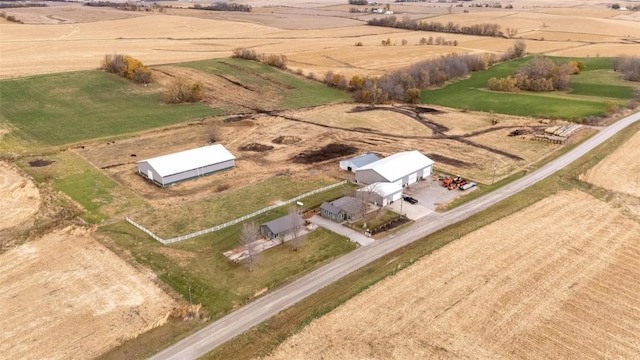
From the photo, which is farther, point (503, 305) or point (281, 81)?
point (281, 81)

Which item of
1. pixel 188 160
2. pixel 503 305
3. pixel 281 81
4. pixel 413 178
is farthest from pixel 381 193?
pixel 281 81

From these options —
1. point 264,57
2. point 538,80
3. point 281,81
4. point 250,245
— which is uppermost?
point 264,57

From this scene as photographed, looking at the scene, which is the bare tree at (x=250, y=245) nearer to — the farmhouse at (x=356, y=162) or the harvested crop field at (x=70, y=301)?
the harvested crop field at (x=70, y=301)

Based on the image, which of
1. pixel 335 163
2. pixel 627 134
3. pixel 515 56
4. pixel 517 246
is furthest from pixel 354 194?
pixel 515 56

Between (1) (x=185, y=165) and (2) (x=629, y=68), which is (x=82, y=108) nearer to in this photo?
(1) (x=185, y=165)

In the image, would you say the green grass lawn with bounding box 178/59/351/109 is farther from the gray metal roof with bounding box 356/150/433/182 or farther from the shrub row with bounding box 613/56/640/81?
the shrub row with bounding box 613/56/640/81

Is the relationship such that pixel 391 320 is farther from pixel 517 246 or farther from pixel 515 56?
pixel 515 56

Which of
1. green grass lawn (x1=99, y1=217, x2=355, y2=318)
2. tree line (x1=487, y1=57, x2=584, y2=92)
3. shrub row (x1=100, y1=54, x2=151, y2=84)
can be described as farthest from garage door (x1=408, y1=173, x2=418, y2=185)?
shrub row (x1=100, y1=54, x2=151, y2=84)

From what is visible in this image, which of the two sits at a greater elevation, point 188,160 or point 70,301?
point 188,160
